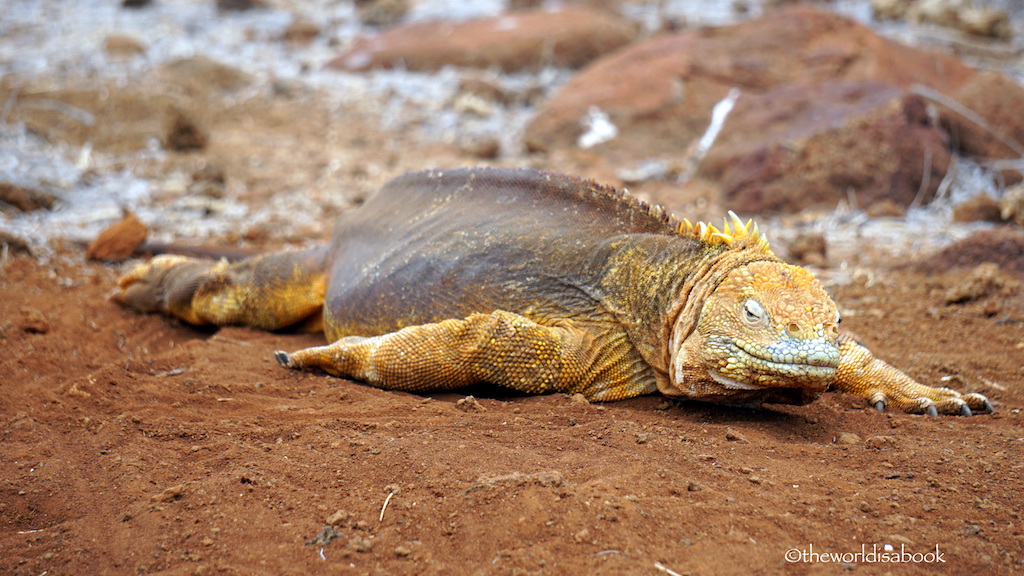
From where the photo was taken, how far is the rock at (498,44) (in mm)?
14023

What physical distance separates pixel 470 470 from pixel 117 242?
504 centimetres

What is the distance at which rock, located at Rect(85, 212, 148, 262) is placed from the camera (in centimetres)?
710

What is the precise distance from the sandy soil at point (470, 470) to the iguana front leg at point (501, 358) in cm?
14

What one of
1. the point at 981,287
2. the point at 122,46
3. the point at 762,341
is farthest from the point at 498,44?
the point at 762,341

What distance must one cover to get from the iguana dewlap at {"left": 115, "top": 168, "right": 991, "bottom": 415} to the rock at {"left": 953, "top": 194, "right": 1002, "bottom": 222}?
3.99 metres

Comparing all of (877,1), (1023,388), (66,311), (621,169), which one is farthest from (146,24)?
(1023,388)

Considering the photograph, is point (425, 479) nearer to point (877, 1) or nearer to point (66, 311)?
point (66, 311)

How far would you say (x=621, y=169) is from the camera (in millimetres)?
10188

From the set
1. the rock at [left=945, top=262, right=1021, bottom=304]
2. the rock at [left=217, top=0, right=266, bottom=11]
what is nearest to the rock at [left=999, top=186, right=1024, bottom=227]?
the rock at [left=945, top=262, right=1021, bottom=304]

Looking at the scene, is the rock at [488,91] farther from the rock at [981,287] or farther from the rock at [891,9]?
the rock at [981,287]

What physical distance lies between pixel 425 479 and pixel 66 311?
3908 mm

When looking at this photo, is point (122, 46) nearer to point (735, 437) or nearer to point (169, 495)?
point (169, 495)

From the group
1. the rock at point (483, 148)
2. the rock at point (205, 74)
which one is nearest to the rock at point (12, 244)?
the rock at point (483, 148)

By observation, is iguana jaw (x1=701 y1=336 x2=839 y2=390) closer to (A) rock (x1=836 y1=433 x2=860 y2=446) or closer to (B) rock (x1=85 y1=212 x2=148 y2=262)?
(A) rock (x1=836 y1=433 x2=860 y2=446)
